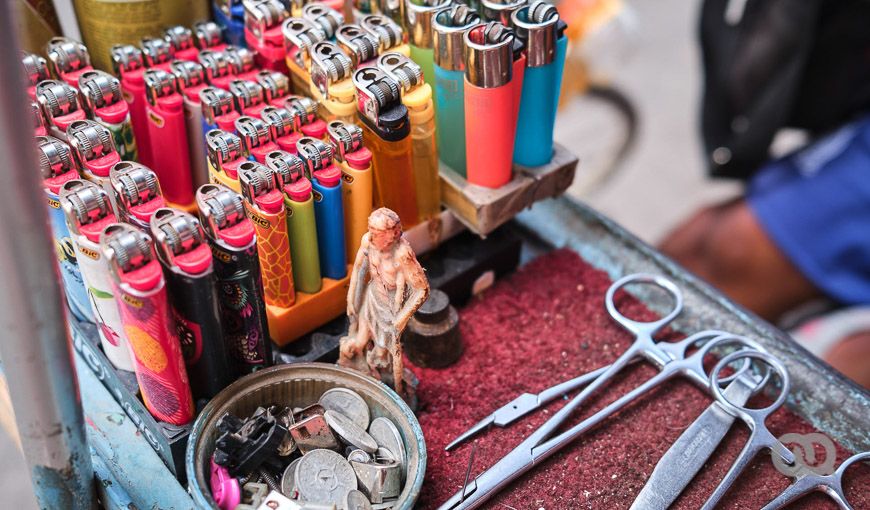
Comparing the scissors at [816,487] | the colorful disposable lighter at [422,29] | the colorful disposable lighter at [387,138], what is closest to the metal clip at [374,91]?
the colorful disposable lighter at [387,138]

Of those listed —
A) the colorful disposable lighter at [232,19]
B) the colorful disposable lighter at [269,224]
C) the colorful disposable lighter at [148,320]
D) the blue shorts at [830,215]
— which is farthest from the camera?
the blue shorts at [830,215]

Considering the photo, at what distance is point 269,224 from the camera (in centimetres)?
77

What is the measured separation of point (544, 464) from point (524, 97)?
0.38 m

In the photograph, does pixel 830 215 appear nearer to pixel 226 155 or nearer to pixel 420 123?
pixel 420 123

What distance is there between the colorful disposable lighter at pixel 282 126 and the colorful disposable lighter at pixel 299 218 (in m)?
0.04

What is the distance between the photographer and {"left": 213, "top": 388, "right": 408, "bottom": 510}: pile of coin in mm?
707

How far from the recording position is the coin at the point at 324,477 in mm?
712

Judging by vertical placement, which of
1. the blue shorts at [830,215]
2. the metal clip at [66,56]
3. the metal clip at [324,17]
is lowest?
the blue shorts at [830,215]

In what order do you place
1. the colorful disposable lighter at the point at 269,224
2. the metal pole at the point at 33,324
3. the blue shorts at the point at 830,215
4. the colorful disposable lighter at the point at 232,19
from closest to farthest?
1. the metal pole at the point at 33,324
2. the colorful disposable lighter at the point at 269,224
3. the colorful disposable lighter at the point at 232,19
4. the blue shorts at the point at 830,215

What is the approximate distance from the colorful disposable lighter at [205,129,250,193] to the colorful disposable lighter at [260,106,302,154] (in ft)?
0.11

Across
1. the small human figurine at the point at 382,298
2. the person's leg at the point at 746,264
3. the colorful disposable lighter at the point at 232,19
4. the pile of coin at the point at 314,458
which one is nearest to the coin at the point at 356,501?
the pile of coin at the point at 314,458

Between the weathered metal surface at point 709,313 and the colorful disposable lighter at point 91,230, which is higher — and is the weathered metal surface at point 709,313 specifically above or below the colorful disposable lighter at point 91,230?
below

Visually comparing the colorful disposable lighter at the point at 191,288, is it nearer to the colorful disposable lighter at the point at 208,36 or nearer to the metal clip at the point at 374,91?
the metal clip at the point at 374,91

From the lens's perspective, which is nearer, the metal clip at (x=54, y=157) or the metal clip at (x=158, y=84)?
the metal clip at (x=54, y=157)
